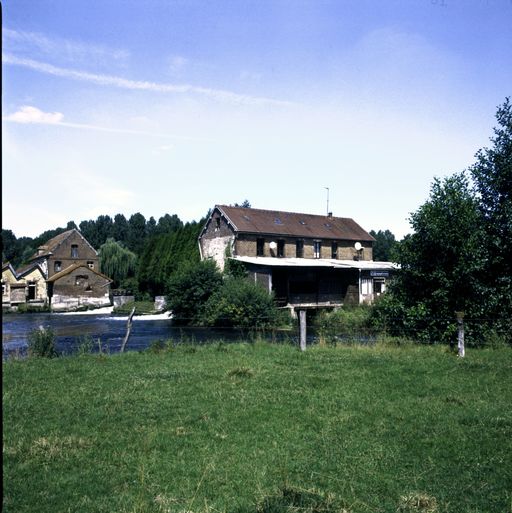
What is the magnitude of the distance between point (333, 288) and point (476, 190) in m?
23.3

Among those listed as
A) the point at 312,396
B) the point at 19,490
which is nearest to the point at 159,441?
the point at 19,490

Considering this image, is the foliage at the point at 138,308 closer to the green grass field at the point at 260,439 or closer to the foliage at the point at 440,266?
the foliage at the point at 440,266

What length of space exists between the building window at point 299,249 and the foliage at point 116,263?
28.5m

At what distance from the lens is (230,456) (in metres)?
6.36

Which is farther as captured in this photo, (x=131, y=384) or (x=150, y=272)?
(x=150, y=272)

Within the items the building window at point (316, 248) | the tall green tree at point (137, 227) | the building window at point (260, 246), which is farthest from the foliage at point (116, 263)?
the tall green tree at point (137, 227)

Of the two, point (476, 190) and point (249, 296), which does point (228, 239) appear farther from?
point (476, 190)

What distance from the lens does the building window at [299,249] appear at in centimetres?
4581

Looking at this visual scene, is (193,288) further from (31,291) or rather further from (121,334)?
(31,291)

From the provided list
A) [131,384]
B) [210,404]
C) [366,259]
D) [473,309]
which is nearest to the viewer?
[210,404]

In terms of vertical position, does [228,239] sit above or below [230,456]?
above

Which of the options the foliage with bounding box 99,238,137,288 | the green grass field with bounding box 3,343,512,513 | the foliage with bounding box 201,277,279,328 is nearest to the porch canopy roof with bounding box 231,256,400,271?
the foliage with bounding box 201,277,279,328

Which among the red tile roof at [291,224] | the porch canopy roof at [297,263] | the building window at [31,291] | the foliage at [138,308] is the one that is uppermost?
the red tile roof at [291,224]

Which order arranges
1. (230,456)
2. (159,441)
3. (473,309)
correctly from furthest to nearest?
(473,309)
(159,441)
(230,456)
